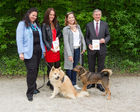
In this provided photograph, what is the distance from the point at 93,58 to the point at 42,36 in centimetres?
154

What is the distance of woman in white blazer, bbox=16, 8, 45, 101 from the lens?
427 cm

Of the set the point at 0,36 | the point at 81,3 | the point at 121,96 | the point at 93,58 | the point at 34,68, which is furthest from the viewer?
the point at 81,3

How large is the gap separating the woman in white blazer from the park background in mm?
2114

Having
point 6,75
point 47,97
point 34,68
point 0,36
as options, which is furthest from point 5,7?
point 47,97

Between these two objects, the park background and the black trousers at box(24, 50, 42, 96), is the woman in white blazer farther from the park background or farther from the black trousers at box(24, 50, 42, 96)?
the park background

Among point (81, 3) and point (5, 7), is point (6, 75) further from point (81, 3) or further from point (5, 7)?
point (81, 3)

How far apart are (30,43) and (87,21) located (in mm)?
3001

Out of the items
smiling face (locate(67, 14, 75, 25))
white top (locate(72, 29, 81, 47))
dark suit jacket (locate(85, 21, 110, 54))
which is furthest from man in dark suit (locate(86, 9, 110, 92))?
smiling face (locate(67, 14, 75, 25))

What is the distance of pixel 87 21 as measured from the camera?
6746 millimetres

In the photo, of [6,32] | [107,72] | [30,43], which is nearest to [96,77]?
[107,72]

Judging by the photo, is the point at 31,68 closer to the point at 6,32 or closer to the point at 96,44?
the point at 96,44

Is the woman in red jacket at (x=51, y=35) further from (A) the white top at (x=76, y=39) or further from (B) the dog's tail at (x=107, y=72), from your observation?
(B) the dog's tail at (x=107, y=72)

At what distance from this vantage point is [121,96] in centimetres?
489

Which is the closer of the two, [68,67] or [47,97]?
[47,97]
